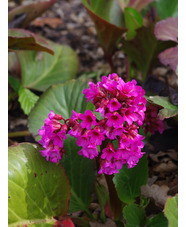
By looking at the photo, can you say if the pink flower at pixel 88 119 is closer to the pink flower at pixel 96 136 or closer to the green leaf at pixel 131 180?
the pink flower at pixel 96 136

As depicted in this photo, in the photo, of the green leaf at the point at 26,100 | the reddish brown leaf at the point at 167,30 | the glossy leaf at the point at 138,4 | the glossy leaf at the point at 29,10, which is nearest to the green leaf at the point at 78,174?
the green leaf at the point at 26,100

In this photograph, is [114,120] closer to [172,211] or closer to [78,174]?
[172,211]

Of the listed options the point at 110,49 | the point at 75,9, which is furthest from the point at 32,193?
the point at 75,9

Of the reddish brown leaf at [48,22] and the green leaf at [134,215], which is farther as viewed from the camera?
the reddish brown leaf at [48,22]

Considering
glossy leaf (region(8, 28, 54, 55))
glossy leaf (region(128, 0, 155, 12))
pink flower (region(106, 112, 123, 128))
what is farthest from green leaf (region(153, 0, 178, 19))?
pink flower (region(106, 112, 123, 128))

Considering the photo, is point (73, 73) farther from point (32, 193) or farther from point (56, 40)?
point (32, 193)
